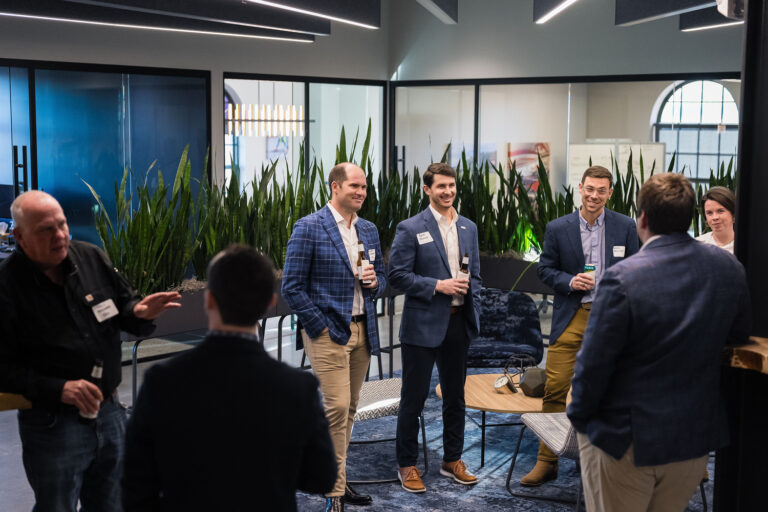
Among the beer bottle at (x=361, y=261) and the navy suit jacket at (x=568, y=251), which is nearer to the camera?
the beer bottle at (x=361, y=261)

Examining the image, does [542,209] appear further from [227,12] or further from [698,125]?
[698,125]

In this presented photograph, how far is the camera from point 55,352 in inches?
104

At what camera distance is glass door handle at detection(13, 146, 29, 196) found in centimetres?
645

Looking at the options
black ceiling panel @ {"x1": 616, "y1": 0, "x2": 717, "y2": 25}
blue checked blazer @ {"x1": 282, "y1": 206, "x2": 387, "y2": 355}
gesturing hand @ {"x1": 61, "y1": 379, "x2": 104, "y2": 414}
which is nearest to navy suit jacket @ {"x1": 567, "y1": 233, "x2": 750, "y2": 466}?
gesturing hand @ {"x1": 61, "y1": 379, "x2": 104, "y2": 414}

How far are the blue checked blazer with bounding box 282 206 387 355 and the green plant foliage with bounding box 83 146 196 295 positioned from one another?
47.2 inches

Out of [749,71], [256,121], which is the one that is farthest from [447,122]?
[749,71]

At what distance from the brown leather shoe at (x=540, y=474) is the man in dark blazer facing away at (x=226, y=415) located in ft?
9.20

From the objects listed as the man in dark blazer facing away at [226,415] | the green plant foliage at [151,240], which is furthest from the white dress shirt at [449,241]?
the man in dark blazer facing away at [226,415]

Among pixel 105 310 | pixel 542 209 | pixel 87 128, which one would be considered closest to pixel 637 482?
pixel 105 310

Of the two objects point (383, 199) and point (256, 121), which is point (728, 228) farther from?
point (256, 121)

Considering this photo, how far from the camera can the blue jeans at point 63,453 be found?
2621mm

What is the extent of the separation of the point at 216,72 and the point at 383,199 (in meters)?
2.76

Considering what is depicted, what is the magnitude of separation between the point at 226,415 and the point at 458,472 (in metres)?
2.89

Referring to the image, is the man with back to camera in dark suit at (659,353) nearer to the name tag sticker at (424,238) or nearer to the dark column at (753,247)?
the dark column at (753,247)
